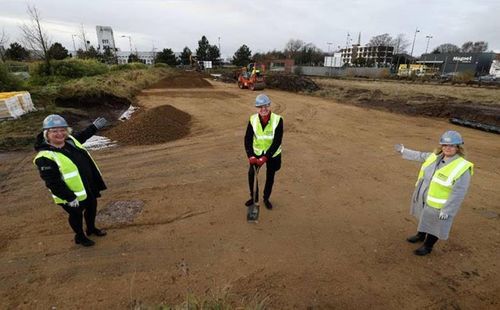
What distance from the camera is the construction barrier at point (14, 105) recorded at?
956 centimetres

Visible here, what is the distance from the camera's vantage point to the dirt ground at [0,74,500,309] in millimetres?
3158

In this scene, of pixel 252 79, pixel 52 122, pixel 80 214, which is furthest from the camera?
pixel 252 79

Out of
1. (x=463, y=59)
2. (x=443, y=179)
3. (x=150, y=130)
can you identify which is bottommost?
(x=150, y=130)

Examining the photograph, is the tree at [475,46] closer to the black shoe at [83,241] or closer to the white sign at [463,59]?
the white sign at [463,59]

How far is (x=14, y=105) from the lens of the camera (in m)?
9.95

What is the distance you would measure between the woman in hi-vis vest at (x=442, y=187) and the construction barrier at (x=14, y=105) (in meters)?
11.8

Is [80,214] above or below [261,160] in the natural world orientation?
below

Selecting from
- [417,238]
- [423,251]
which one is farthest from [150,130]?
[423,251]

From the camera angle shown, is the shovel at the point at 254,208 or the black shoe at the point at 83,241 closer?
the black shoe at the point at 83,241

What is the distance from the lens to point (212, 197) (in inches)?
211

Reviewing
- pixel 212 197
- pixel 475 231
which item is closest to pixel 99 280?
pixel 212 197

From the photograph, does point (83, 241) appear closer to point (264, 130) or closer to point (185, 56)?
point (264, 130)

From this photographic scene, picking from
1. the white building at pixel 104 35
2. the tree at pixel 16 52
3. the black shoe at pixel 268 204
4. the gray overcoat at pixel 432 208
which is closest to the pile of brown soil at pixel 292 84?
the black shoe at pixel 268 204

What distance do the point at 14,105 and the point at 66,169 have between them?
9.23m
